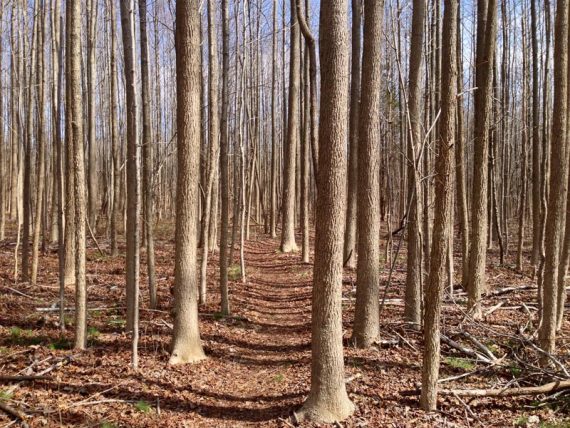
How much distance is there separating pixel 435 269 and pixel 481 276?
3.63m

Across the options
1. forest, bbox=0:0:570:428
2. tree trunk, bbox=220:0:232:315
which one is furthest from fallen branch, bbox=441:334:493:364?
tree trunk, bbox=220:0:232:315

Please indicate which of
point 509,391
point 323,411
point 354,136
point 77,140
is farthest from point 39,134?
point 509,391

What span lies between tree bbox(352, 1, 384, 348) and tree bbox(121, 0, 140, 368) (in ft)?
9.91

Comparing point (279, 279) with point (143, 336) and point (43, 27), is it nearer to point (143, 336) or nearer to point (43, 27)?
point (143, 336)

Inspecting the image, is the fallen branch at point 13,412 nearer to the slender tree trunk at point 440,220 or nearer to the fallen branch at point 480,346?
the slender tree trunk at point 440,220

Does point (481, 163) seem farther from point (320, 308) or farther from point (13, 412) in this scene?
point (13, 412)

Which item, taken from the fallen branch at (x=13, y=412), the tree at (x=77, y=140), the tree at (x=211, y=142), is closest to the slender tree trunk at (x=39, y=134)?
the tree at (x=211, y=142)

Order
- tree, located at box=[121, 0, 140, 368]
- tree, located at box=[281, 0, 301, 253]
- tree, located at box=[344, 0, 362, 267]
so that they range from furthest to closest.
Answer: tree, located at box=[281, 0, 301, 253] < tree, located at box=[344, 0, 362, 267] < tree, located at box=[121, 0, 140, 368]

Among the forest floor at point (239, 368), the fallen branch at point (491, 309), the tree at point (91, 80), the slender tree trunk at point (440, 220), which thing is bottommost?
the forest floor at point (239, 368)

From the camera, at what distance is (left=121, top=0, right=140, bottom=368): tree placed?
19.3 ft

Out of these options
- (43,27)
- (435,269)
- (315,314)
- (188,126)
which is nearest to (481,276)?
(435,269)

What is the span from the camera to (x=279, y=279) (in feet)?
40.5

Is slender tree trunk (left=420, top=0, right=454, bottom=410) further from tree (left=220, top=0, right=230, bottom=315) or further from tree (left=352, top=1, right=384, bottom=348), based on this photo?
tree (left=220, top=0, right=230, bottom=315)

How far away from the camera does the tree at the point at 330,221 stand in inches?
179
